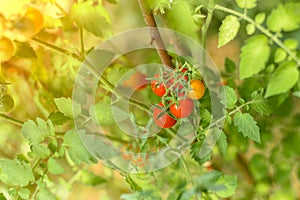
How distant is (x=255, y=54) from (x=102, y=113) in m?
0.20

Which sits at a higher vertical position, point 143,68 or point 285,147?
point 143,68

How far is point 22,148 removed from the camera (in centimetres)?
85

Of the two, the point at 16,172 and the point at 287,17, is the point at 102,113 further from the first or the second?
the point at 287,17

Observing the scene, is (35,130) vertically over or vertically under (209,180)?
over

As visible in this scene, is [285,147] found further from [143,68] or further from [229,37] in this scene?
[229,37]

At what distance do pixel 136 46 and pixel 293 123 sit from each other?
264mm

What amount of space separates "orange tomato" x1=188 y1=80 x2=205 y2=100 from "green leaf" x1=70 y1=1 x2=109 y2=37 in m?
0.12

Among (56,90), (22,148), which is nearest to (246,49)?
(56,90)

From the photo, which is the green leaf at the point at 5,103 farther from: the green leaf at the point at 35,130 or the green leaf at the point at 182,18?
the green leaf at the point at 182,18

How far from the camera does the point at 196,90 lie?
522mm

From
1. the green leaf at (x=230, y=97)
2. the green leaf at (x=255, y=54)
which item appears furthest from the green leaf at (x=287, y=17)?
the green leaf at (x=230, y=97)

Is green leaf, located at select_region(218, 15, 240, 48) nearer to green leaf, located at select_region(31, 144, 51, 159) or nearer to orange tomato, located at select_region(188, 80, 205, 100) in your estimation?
orange tomato, located at select_region(188, 80, 205, 100)

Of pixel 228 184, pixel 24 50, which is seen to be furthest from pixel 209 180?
pixel 24 50

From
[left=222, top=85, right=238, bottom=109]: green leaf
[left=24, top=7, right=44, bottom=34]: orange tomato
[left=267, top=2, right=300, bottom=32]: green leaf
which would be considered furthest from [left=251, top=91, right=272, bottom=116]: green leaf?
[left=24, top=7, right=44, bottom=34]: orange tomato
